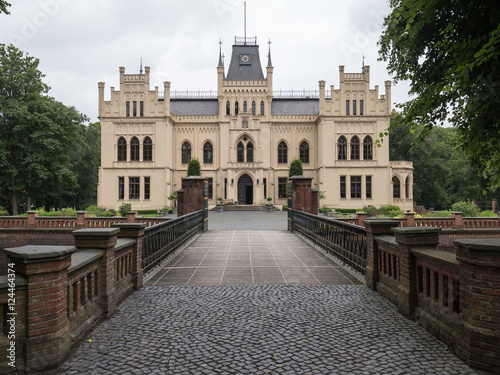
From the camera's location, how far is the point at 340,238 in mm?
8719

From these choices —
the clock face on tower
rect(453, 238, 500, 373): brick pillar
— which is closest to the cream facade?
the clock face on tower

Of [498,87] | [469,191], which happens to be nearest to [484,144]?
[498,87]

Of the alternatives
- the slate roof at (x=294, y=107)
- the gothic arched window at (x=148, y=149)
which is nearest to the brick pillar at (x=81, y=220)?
the gothic arched window at (x=148, y=149)

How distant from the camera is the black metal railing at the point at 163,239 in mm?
7348

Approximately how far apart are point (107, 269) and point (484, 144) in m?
8.22

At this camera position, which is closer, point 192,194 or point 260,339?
point 260,339

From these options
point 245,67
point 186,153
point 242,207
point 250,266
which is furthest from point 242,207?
point 250,266

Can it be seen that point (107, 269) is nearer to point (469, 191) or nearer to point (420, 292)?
point (420, 292)

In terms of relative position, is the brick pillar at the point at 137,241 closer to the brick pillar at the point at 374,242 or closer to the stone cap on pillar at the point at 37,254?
the stone cap on pillar at the point at 37,254

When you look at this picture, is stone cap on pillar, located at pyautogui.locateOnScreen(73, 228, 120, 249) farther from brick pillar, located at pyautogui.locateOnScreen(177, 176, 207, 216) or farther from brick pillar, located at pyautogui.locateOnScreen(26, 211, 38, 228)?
brick pillar, located at pyautogui.locateOnScreen(26, 211, 38, 228)

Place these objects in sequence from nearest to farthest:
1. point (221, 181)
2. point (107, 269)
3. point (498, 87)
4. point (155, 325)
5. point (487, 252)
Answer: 1. point (487, 252)
2. point (155, 325)
3. point (107, 269)
4. point (498, 87)
5. point (221, 181)

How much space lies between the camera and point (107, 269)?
4828mm

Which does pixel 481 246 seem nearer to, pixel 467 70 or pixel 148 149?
pixel 467 70

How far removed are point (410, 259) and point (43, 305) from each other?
446cm
